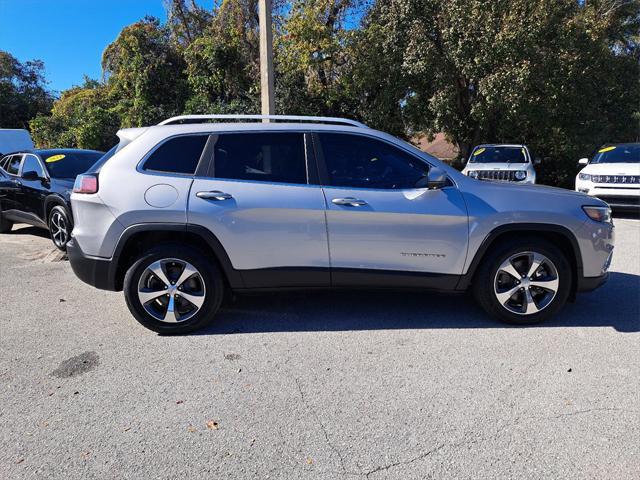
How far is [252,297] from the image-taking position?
4930 mm

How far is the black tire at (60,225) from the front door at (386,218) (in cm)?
445

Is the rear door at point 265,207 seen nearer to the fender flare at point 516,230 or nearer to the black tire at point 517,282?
the fender flare at point 516,230

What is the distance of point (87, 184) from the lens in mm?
3908

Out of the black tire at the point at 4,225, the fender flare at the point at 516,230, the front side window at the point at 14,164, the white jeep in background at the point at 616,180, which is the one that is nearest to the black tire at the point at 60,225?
the front side window at the point at 14,164

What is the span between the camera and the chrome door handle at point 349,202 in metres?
3.86

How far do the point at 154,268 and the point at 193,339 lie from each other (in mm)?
666

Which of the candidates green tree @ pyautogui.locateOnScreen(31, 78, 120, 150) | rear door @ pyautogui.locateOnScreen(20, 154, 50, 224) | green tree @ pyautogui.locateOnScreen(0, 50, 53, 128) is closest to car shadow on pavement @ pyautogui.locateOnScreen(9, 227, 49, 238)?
rear door @ pyautogui.locateOnScreen(20, 154, 50, 224)

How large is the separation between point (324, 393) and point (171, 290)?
1.62 metres

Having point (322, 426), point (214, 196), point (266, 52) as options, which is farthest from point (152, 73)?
point (322, 426)

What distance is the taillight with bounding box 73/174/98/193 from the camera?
3.88 metres

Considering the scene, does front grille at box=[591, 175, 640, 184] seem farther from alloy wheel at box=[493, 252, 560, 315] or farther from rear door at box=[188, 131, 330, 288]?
rear door at box=[188, 131, 330, 288]

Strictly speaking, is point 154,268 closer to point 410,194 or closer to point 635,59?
point 410,194

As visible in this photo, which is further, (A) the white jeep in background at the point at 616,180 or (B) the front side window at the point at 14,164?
(A) the white jeep in background at the point at 616,180

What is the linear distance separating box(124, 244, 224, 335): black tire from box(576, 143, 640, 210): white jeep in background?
909 centimetres
